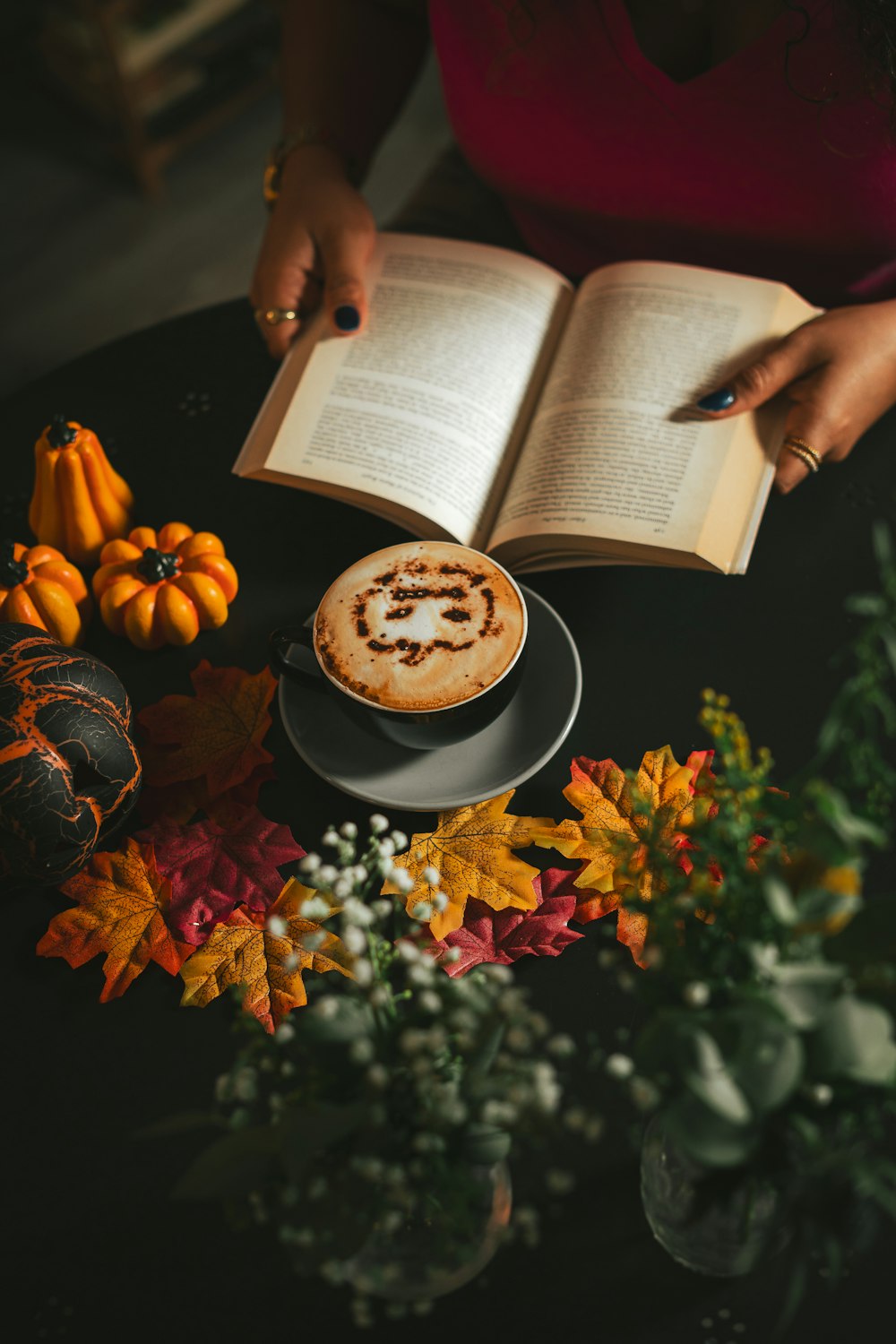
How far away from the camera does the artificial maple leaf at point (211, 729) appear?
0.86 m

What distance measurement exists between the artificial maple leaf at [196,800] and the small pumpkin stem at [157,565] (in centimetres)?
19

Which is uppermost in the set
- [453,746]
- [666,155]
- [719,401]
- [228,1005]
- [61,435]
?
[666,155]

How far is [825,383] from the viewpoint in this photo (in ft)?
3.19

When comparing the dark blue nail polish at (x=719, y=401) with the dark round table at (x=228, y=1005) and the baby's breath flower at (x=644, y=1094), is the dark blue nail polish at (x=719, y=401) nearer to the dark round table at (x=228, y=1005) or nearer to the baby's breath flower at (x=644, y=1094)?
the dark round table at (x=228, y=1005)

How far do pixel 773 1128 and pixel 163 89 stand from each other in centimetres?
283

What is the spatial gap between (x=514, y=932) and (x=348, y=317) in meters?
0.68

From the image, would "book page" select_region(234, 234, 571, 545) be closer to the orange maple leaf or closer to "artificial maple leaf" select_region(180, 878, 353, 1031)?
the orange maple leaf

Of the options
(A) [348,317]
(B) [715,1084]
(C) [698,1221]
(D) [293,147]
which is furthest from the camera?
(D) [293,147]

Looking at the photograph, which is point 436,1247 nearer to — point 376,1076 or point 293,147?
point 376,1076

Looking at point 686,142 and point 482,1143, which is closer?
point 482,1143

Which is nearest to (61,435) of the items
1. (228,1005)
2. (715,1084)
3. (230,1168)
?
(228,1005)

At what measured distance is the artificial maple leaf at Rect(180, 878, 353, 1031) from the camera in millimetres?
741

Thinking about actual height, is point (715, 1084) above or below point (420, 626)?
above

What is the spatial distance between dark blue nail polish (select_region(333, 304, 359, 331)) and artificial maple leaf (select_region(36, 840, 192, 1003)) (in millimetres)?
596
